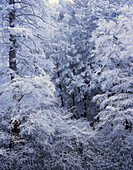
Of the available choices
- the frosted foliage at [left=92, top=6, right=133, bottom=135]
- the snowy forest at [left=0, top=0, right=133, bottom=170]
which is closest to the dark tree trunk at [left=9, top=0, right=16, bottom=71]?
the snowy forest at [left=0, top=0, right=133, bottom=170]

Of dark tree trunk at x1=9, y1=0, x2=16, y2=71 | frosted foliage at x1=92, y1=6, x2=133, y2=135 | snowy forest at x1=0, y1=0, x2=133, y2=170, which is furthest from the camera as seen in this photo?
frosted foliage at x1=92, y1=6, x2=133, y2=135

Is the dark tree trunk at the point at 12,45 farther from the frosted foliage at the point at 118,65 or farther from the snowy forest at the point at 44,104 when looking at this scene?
the frosted foliage at the point at 118,65

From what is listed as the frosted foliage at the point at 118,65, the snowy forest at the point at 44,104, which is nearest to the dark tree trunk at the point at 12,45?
the snowy forest at the point at 44,104

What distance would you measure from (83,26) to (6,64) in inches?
468

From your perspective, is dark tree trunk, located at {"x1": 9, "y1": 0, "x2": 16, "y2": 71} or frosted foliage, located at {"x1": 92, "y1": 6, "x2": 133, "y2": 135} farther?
frosted foliage, located at {"x1": 92, "y1": 6, "x2": 133, "y2": 135}

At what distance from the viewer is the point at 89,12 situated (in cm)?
1673

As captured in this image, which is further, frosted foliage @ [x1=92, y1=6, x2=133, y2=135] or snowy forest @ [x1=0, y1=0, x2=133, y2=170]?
frosted foliage @ [x1=92, y1=6, x2=133, y2=135]

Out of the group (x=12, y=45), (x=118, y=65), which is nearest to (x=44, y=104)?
(x=12, y=45)

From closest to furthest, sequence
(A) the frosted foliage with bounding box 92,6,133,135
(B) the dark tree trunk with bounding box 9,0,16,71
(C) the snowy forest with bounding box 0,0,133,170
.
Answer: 1. (C) the snowy forest with bounding box 0,0,133,170
2. (B) the dark tree trunk with bounding box 9,0,16,71
3. (A) the frosted foliage with bounding box 92,6,133,135

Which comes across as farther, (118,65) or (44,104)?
(118,65)

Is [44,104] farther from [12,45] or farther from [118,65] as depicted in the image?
[118,65]

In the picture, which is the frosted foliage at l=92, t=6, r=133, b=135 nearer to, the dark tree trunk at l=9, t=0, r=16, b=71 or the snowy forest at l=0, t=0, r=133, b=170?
the snowy forest at l=0, t=0, r=133, b=170

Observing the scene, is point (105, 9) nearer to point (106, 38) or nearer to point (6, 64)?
point (106, 38)

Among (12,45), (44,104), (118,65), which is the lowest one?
(44,104)
